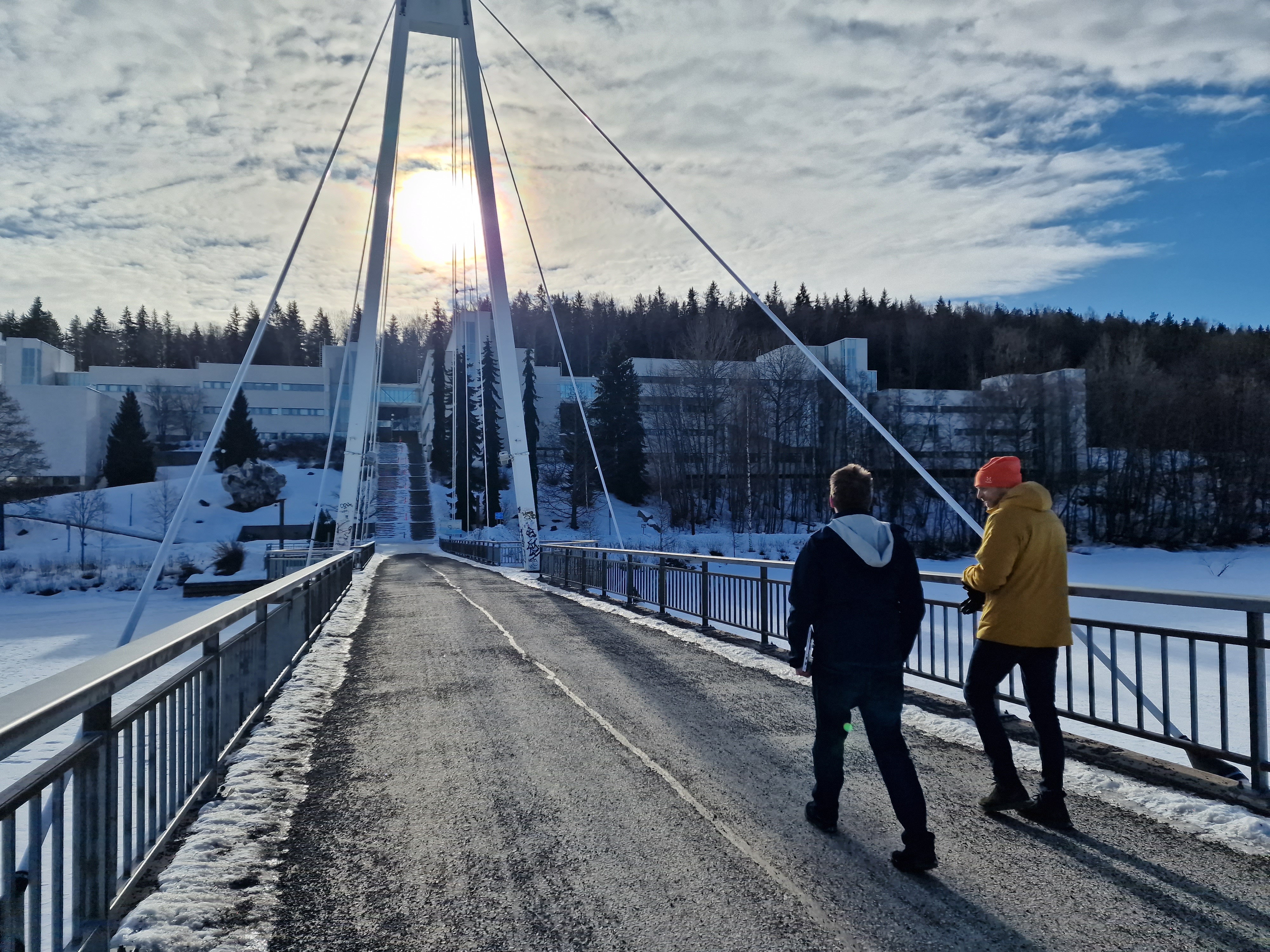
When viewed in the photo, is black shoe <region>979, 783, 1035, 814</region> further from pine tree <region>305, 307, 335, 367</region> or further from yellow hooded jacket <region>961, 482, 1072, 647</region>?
pine tree <region>305, 307, 335, 367</region>

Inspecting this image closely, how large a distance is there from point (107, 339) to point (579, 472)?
97.4m

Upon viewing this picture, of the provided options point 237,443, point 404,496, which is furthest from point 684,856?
point 237,443

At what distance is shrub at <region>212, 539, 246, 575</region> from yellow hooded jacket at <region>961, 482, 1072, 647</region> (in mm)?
51947

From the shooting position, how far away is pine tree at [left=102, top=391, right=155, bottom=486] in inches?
2982

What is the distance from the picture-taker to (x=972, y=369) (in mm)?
72750

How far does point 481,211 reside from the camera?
93.6 ft

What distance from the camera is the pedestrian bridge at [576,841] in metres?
3.08

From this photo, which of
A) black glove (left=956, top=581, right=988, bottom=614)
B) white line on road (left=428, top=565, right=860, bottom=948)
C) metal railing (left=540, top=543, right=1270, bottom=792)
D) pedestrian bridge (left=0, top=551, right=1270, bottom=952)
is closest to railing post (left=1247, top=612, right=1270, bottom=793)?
metal railing (left=540, top=543, right=1270, bottom=792)

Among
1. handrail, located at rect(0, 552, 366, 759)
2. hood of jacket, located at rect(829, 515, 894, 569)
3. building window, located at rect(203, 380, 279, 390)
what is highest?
building window, located at rect(203, 380, 279, 390)

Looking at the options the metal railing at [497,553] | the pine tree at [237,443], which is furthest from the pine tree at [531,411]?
the metal railing at [497,553]

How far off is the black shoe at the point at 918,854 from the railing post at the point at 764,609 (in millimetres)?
6438

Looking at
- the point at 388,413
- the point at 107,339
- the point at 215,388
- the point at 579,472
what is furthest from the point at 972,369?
the point at 107,339

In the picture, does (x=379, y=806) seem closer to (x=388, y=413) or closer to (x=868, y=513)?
(x=868, y=513)

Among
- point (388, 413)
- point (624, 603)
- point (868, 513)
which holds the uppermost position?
point (388, 413)
